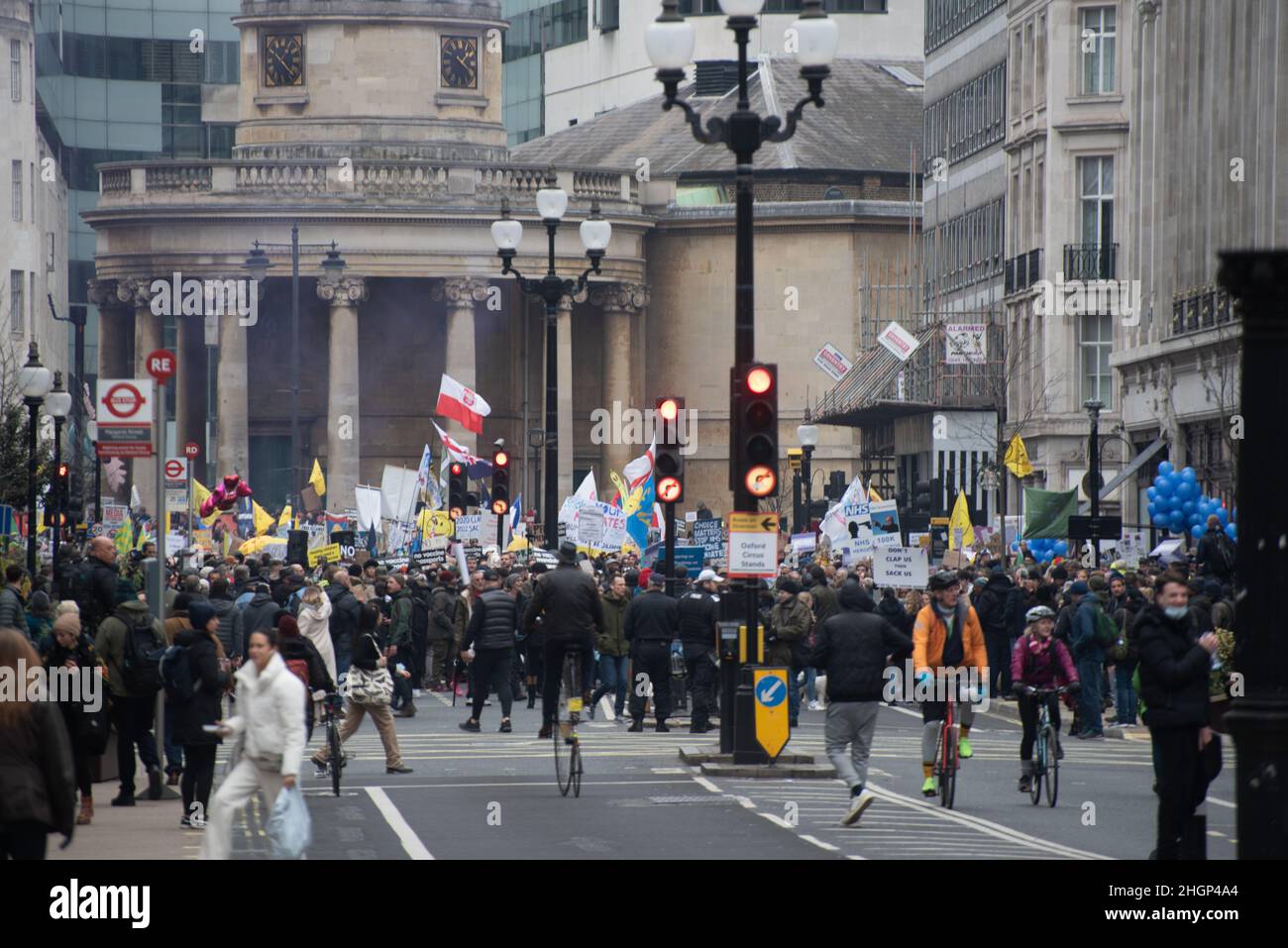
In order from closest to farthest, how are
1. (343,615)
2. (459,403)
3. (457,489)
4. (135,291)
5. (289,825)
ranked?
(289,825)
(343,615)
(457,489)
(459,403)
(135,291)

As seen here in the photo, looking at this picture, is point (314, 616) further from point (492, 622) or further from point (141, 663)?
point (141, 663)

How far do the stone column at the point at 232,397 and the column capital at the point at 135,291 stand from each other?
2.47 meters

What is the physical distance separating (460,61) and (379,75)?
2.48 meters

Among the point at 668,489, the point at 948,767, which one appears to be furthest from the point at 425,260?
the point at 948,767

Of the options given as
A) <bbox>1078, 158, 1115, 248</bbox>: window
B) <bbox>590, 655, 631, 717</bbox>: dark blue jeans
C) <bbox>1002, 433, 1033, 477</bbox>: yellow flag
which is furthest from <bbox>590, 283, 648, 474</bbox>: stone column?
<bbox>590, 655, 631, 717</bbox>: dark blue jeans

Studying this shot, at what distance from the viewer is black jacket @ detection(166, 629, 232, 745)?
21.6 m

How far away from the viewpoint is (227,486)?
6322cm

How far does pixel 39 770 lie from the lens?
1433cm

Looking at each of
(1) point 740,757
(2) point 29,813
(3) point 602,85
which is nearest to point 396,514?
(1) point 740,757

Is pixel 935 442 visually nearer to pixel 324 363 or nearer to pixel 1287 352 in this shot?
pixel 324 363

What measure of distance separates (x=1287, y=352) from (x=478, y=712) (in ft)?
61.7

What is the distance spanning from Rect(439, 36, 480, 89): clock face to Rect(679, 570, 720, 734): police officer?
194ft
